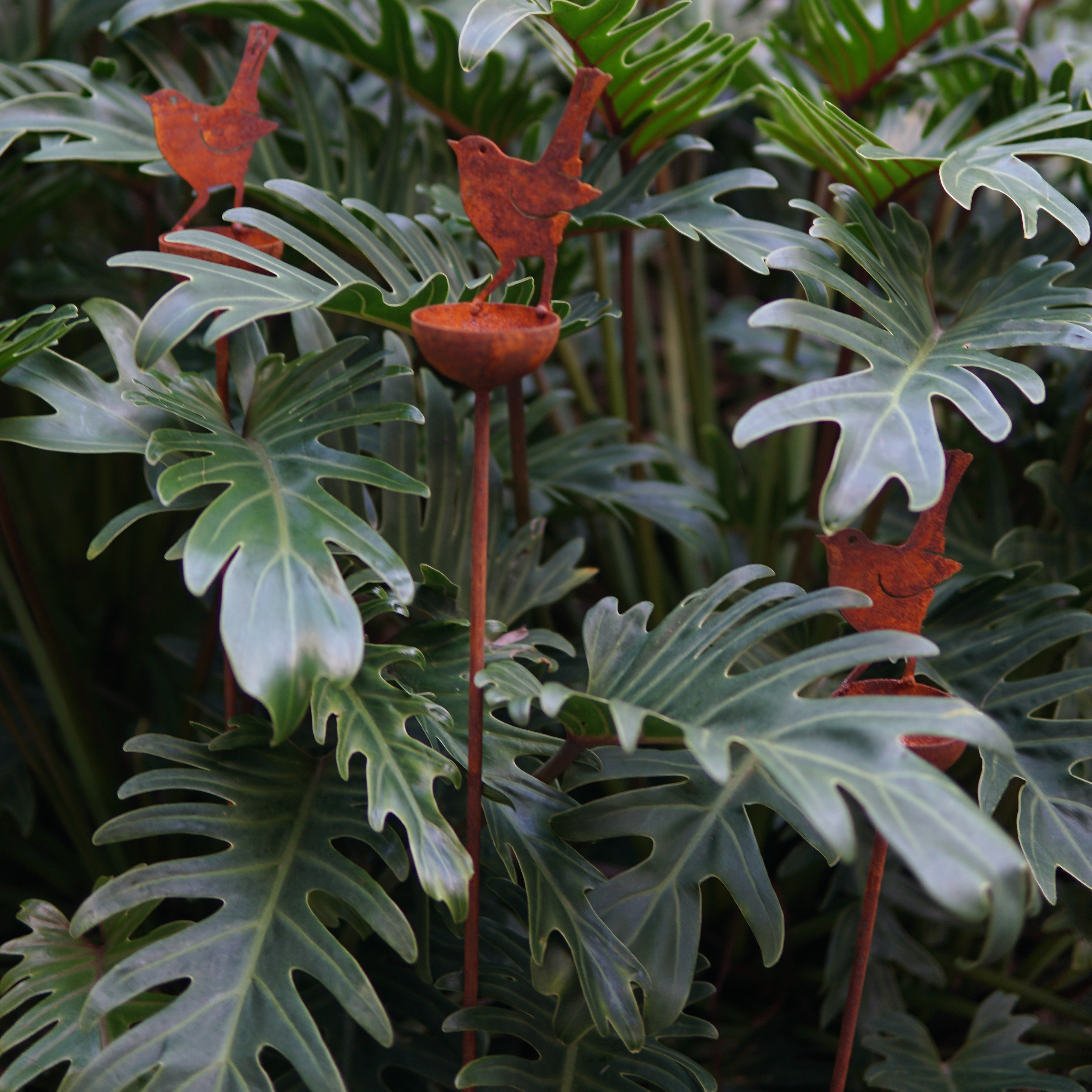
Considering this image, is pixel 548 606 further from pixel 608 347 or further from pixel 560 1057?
pixel 560 1057

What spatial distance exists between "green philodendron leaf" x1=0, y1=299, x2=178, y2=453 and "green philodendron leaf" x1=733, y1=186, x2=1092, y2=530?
1.31 ft

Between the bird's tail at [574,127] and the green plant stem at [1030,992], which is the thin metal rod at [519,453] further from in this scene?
the green plant stem at [1030,992]

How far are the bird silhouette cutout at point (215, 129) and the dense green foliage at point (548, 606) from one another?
0.06 m

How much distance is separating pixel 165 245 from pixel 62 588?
0.90 metres

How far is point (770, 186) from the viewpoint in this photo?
2.31ft

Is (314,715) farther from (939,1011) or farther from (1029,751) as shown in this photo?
(939,1011)

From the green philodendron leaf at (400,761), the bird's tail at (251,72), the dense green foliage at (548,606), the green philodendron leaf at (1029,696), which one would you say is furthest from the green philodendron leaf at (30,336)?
the green philodendron leaf at (1029,696)

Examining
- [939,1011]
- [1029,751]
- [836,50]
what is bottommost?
[939,1011]

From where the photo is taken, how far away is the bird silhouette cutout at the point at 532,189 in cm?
48

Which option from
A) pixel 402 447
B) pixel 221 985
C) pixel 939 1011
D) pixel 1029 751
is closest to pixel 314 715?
pixel 221 985

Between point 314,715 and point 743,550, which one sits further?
point 743,550

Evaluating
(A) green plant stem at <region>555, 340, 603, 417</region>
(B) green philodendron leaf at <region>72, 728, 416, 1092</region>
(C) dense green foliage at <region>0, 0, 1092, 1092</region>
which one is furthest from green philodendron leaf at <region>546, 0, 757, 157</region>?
(B) green philodendron leaf at <region>72, 728, 416, 1092</region>

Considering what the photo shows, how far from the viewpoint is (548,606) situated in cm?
105

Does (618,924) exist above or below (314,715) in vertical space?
below
